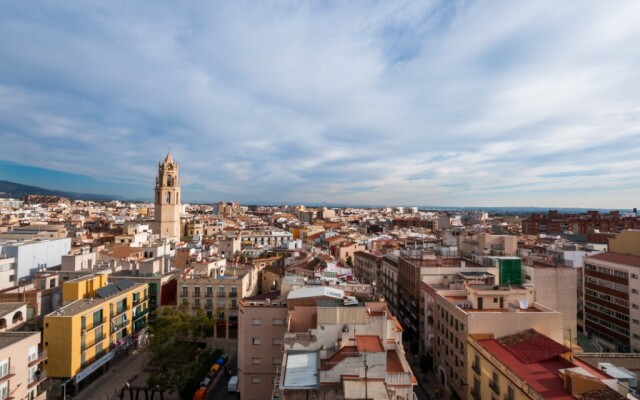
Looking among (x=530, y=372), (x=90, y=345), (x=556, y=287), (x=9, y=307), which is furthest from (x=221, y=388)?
(x=556, y=287)

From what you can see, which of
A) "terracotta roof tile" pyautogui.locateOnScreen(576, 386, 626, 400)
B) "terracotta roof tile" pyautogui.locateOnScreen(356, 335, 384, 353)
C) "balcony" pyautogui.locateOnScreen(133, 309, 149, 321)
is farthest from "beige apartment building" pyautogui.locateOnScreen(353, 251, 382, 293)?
"terracotta roof tile" pyautogui.locateOnScreen(576, 386, 626, 400)

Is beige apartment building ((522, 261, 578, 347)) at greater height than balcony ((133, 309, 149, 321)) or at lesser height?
greater

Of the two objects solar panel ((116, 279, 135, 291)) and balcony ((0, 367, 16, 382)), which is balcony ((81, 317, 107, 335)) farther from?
balcony ((0, 367, 16, 382))

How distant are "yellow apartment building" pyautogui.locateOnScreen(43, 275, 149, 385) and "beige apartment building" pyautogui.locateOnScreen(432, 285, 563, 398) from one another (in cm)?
2924

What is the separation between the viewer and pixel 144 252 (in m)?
59.5

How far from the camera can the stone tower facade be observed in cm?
9206

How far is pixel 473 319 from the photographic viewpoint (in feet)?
91.7

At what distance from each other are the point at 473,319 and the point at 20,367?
29737 millimetres

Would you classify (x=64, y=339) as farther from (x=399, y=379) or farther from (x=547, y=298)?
(x=547, y=298)

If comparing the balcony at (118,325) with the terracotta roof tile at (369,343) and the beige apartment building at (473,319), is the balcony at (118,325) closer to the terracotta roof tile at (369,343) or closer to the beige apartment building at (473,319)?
the terracotta roof tile at (369,343)

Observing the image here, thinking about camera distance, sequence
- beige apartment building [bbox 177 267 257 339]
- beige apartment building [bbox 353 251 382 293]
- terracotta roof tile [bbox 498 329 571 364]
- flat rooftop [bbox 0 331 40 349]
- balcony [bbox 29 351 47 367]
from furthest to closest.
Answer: beige apartment building [bbox 353 251 382 293] < beige apartment building [bbox 177 267 257 339] < balcony [bbox 29 351 47 367] < flat rooftop [bbox 0 331 40 349] < terracotta roof tile [bbox 498 329 571 364]

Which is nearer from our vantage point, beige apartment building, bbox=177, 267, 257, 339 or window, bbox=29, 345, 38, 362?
window, bbox=29, 345, 38, 362

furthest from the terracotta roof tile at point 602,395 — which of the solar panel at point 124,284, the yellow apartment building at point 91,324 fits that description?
the solar panel at point 124,284

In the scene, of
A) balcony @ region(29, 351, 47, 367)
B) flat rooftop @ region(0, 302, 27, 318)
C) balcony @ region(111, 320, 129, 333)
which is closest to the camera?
balcony @ region(29, 351, 47, 367)
